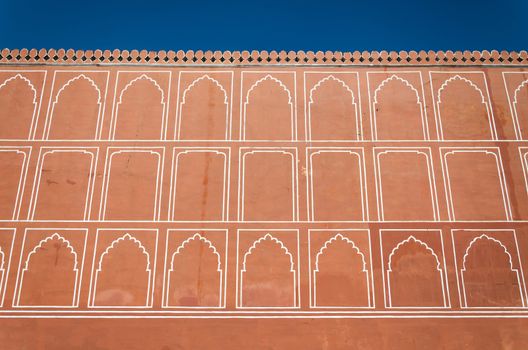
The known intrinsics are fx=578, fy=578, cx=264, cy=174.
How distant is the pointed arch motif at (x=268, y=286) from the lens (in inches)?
312

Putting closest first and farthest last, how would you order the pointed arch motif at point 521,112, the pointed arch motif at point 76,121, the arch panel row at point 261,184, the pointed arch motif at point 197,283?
1. the pointed arch motif at point 197,283
2. the arch panel row at point 261,184
3. the pointed arch motif at point 76,121
4. the pointed arch motif at point 521,112

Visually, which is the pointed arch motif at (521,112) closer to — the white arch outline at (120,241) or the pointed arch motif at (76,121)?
the white arch outline at (120,241)

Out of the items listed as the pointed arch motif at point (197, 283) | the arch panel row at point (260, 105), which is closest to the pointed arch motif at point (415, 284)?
the arch panel row at point (260, 105)

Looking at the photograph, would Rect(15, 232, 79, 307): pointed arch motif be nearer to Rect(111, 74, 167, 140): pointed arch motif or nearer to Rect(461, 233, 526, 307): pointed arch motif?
Rect(111, 74, 167, 140): pointed arch motif

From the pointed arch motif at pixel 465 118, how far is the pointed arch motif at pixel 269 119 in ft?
7.69

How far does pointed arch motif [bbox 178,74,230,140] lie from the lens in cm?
891

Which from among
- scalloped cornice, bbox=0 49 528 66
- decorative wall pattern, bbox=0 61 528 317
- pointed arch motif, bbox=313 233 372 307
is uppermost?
scalloped cornice, bbox=0 49 528 66

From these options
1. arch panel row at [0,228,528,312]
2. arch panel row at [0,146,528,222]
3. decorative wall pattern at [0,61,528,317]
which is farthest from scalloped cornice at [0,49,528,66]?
arch panel row at [0,228,528,312]

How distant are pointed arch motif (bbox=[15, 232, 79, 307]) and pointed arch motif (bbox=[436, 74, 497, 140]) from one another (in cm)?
586

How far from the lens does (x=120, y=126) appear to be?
8.97 m

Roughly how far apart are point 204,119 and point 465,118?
4.09m

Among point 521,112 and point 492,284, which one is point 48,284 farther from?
point 521,112

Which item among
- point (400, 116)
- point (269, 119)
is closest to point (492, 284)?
point (400, 116)

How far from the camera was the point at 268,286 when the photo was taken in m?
8.02
